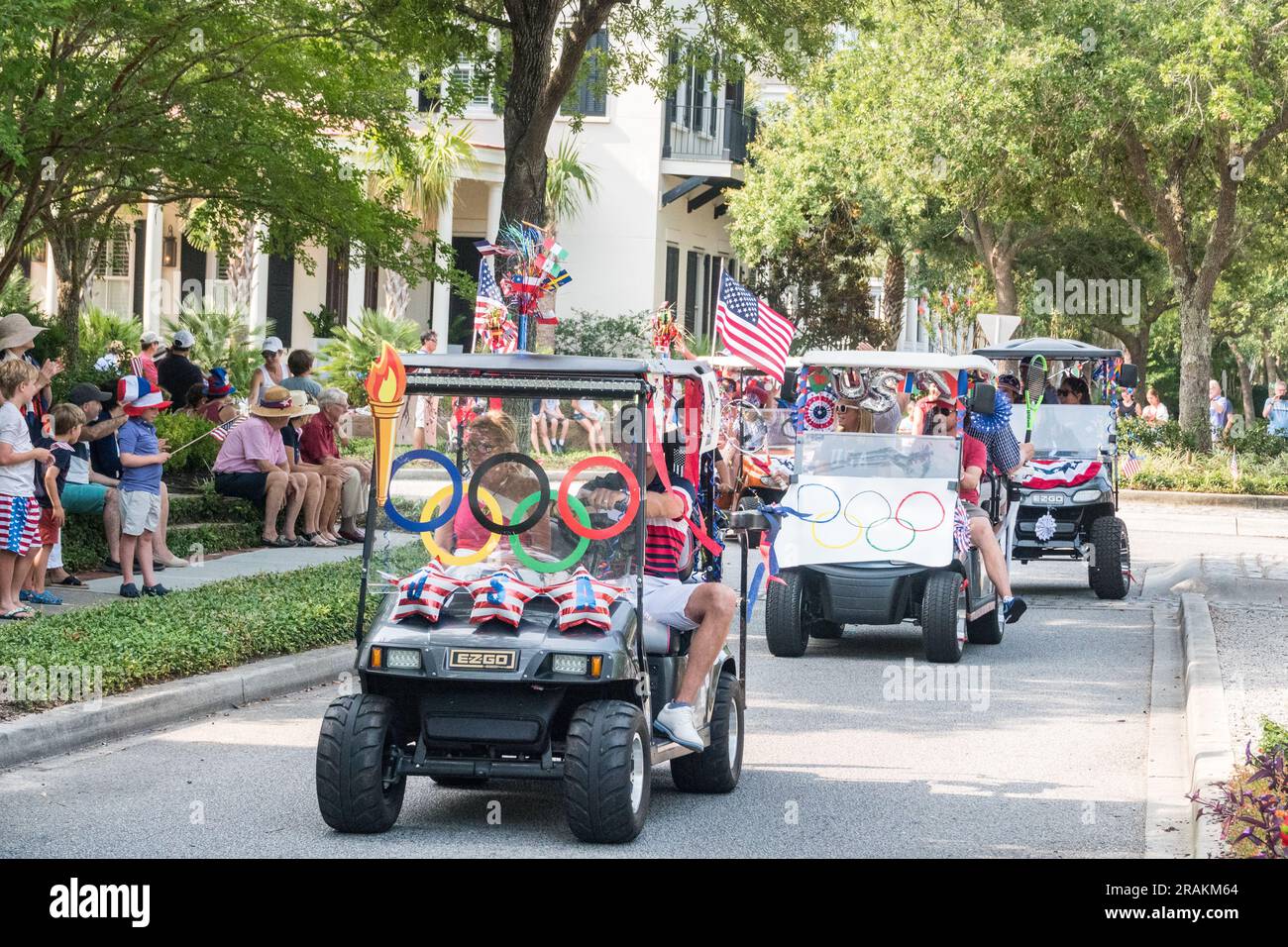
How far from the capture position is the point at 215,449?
54.1 feet

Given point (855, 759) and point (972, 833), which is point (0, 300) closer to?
point (855, 759)

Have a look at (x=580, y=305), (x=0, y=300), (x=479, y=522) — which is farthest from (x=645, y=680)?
(x=580, y=305)

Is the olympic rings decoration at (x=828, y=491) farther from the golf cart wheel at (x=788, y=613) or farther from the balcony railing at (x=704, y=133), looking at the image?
the balcony railing at (x=704, y=133)

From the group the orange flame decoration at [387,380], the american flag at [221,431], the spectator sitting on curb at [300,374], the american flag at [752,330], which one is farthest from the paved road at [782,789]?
the spectator sitting on curb at [300,374]

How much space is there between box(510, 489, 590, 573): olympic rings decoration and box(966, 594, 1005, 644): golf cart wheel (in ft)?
20.0

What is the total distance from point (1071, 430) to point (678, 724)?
9.91 m

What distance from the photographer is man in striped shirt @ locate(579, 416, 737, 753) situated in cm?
690

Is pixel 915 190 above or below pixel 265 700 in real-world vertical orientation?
above

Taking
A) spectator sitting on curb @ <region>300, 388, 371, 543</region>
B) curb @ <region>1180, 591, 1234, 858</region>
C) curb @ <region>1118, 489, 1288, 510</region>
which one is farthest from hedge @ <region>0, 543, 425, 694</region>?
curb @ <region>1118, 489, 1288, 510</region>

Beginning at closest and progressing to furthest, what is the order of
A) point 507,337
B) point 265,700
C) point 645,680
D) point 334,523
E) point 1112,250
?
point 645,680 < point 507,337 < point 265,700 < point 334,523 < point 1112,250

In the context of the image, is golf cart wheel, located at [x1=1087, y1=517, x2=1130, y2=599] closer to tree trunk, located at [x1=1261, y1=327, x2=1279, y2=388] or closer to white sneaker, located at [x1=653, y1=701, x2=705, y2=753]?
white sneaker, located at [x1=653, y1=701, x2=705, y2=753]

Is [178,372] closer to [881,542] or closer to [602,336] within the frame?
[881,542]

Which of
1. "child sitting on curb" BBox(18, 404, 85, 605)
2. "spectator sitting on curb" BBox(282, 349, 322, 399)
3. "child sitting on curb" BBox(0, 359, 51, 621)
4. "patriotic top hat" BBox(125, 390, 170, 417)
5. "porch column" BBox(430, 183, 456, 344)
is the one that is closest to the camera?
"child sitting on curb" BBox(0, 359, 51, 621)
